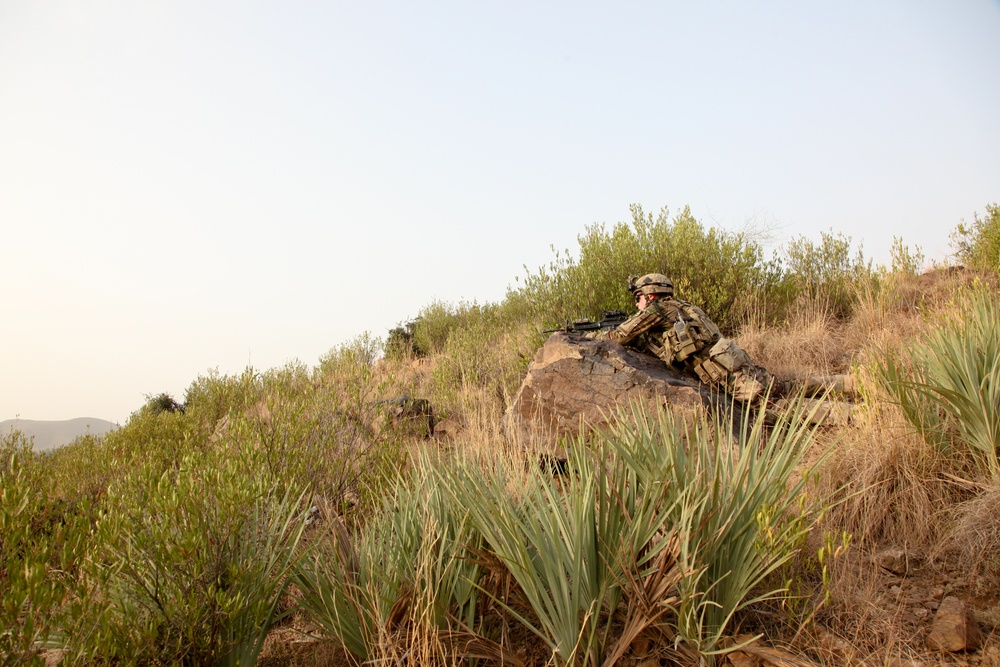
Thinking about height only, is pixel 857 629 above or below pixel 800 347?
below

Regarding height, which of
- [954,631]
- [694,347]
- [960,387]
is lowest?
[954,631]

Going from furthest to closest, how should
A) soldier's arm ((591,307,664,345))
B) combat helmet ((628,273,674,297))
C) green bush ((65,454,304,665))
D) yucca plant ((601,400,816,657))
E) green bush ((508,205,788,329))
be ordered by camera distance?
green bush ((508,205,788,329)) < combat helmet ((628,273,674,297)) < soldier's arm ((591,307,664,345)) < green bush ((65,454,304,665)) < yucca plant ((601,400,816,657))

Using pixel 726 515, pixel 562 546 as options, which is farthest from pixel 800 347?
pixel 562 546

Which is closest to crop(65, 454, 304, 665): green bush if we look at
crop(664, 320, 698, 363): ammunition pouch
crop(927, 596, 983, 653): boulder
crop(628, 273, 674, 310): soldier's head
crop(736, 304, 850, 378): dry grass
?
crop(927, 596, 983, 653): boulder

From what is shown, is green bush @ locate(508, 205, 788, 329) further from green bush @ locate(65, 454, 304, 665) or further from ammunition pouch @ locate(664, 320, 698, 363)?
green bush @ locate(65, 454, 304, 665)

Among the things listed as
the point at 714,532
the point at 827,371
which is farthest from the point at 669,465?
the point at 827,371

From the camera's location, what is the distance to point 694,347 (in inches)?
261

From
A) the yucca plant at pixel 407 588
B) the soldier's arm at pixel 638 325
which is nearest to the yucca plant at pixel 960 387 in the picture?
the soldier's arm at pixel 638 325

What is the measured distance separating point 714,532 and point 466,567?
136 cm

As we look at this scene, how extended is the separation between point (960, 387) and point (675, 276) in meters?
6.51

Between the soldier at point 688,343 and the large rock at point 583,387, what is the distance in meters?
0.37

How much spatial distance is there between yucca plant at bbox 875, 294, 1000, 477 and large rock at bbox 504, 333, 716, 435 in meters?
1.75

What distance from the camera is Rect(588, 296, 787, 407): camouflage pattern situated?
640 centimetres

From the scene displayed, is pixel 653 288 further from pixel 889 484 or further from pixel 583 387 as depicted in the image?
pixel 889 484
